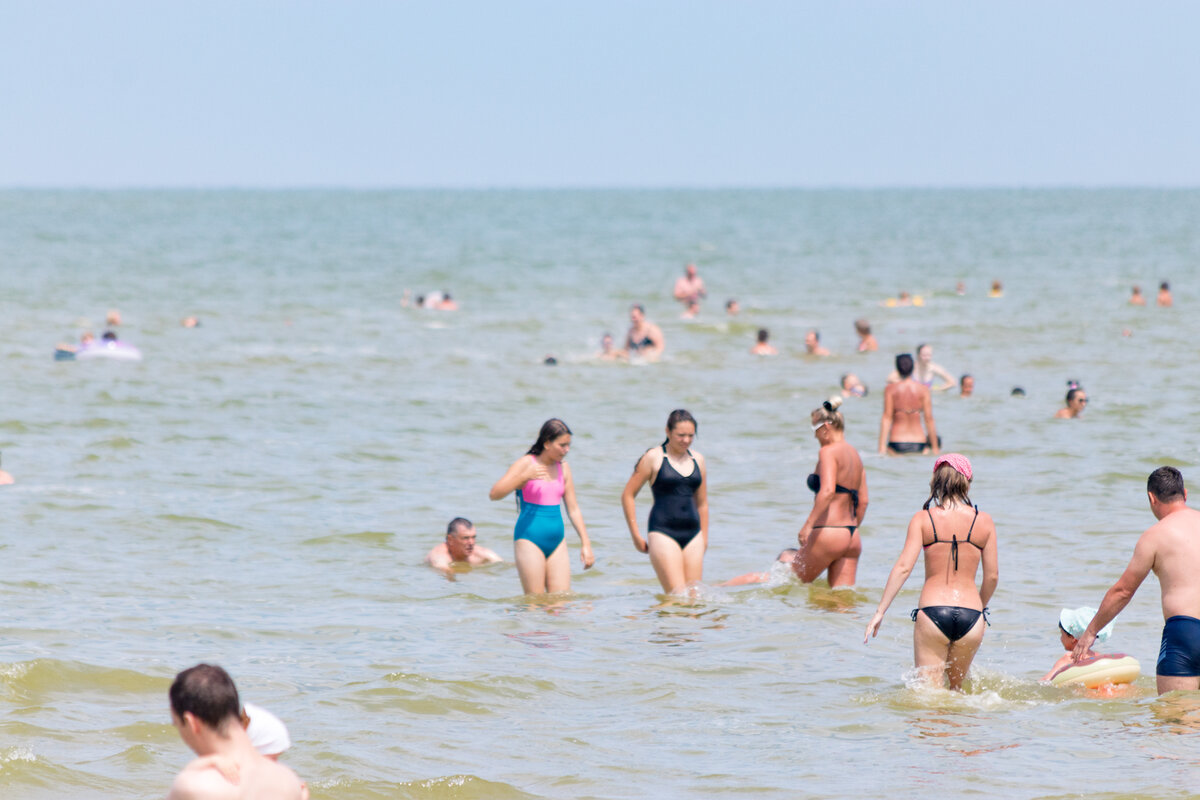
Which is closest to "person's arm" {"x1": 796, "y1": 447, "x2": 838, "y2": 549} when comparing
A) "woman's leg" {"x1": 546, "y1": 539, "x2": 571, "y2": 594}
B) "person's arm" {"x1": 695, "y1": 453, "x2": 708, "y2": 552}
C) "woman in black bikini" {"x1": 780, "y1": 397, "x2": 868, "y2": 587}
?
"woman in black bikini" {"x1": 780, "y1": 397, "x2": 868, "y2": 587}

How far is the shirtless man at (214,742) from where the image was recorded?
4133 mm

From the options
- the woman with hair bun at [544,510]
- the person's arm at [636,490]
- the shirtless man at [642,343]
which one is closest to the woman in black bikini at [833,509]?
the person's arm at [636,490]

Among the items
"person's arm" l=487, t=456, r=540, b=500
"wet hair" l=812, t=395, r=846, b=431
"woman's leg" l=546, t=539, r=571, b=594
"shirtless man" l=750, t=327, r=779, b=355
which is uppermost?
"shirtless man" l=750, t=327, r=779, b=355

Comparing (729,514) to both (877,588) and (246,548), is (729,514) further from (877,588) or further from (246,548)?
(246,548)

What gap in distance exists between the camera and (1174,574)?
23.3 ft

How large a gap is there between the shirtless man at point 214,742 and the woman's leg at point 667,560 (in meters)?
5.94

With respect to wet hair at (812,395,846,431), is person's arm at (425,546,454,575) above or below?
below

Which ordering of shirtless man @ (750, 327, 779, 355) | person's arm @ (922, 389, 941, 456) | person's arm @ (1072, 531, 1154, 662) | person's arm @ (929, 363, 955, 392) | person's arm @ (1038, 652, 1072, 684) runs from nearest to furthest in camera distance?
1. person's arm @ (1072, 531, 1154, 662)
2. person's arm @ (1038, 652, 1072, 684)
3. person's arm @ (922, 389, 941, 456)
4. person's arm @ (929, 363, 955, 392)
5. shirtless man @ (750, 327, 779, 355)

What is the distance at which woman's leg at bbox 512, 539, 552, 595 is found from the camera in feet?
32.8

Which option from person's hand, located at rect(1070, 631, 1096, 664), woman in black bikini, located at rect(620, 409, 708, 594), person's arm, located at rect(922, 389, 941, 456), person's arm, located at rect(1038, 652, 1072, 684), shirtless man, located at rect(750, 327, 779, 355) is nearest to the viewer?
person's hand, located at rect(1070, 631, 1096, 664)

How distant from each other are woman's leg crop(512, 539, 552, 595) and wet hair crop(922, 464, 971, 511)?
11.3ft

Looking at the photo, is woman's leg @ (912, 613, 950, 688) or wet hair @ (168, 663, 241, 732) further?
→ woman's leg @ (912, 613, 950, 688)

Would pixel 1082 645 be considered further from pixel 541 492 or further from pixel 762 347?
pixel 762 347

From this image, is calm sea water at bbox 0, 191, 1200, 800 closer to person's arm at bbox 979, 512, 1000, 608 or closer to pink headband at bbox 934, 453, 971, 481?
person's arm at bbox 979, 512, 1000, 608
